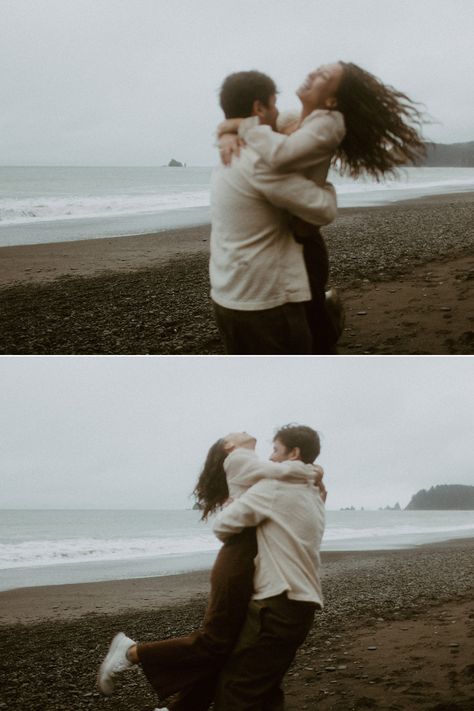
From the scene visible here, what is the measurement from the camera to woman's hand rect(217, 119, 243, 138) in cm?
240

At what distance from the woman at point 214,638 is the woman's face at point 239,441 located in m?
0.09

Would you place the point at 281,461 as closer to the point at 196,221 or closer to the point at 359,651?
the point at 359,651

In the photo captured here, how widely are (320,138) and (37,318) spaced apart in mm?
5863

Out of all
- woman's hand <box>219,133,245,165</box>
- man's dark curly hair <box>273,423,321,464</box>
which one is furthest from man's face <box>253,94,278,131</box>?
man's dark curly hair <box>273,423,321,464</box>

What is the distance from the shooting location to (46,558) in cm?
1475

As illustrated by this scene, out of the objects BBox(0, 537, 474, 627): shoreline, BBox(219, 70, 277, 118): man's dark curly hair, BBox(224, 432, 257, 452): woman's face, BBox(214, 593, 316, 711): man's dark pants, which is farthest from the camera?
BBox(0, 537, 474, 627): shoreline

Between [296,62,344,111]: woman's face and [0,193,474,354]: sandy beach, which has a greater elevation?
[296,62,344,111]: woman's face

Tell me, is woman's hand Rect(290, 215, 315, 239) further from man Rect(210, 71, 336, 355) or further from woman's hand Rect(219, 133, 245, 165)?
woman's hand Rect(219, 133, 245, 165)

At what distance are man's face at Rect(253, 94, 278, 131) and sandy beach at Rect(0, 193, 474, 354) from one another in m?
3.44

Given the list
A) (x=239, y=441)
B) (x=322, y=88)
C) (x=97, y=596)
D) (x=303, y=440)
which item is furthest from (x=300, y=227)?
(x=97, y=596)

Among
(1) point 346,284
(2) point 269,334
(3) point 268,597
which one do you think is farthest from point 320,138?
(1) point 346,284

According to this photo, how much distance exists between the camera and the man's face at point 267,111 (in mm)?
2408

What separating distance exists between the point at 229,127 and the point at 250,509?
4.46ft

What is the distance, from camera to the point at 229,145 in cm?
240
